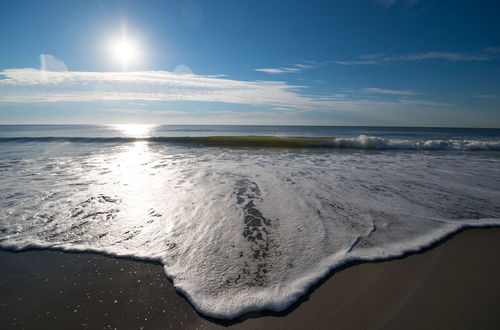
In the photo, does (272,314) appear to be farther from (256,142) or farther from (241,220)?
(256,142)

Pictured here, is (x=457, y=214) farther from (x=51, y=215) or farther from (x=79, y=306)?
(x=51, y=215)

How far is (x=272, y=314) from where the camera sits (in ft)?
6.95

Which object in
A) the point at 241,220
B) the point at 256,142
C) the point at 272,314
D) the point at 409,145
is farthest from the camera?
the point at 256,142

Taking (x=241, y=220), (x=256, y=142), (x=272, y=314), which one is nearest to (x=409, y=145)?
(x=256, y=142)

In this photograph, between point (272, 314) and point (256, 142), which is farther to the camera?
point (256, 142)

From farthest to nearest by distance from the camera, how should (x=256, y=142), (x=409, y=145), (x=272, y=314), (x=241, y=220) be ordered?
(x=256, y=142)
(x=409, y=145)
(x=241, y=220)
(x=272, y=314)

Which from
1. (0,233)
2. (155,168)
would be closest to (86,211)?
(0,233)

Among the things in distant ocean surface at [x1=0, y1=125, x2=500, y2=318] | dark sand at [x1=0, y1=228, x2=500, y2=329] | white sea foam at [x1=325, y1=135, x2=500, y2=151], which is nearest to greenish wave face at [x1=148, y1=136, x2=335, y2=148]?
white sea foam at [x1=325, y1=135, x2=500, y2=151]

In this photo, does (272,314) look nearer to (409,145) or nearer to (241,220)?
(241,220)

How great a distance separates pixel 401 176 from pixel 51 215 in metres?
9.57

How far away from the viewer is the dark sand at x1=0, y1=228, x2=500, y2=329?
6.69 feet

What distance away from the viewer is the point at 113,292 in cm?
238

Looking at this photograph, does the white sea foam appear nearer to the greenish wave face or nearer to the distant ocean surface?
the greenish wave face

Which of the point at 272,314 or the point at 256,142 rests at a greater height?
the point at 256,142
